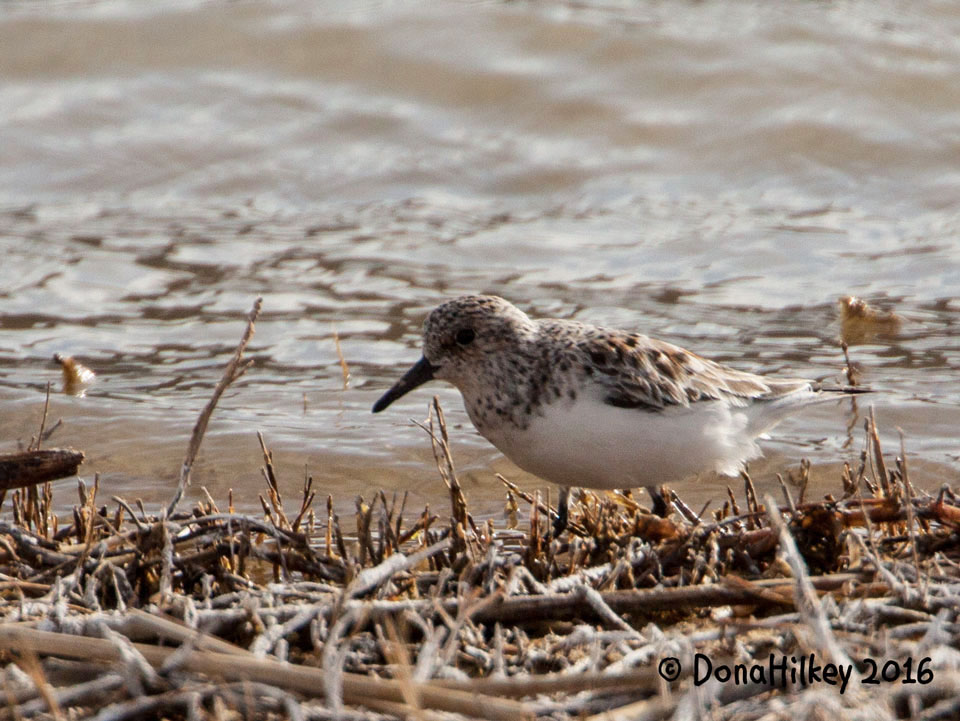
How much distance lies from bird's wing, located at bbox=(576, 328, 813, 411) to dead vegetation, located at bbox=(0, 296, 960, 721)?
433 millimetres

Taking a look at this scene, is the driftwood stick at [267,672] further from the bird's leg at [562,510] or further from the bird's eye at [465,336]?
the bird's eye at [465,336]

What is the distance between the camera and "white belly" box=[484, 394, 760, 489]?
4.36 m

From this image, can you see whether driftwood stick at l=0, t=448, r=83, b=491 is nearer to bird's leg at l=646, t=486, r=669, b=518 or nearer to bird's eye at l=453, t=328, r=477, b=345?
bird's eye at l=453, t=328, r=477, b=345

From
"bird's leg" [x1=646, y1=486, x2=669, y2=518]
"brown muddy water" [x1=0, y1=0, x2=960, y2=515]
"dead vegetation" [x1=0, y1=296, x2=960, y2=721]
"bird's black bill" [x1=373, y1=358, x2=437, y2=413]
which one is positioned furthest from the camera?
"brown muddy water" [x1=0, y1=0, x2=960, y2=515]

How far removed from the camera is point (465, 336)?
482 centimetres

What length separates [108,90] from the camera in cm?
1284

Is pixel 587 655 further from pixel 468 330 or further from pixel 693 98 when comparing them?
pixel 693 98

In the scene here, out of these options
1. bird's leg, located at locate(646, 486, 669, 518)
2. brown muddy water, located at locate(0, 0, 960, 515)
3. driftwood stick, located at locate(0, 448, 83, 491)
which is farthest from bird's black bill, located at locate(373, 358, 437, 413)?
driftwood stick, located at locate(0, 448, 83, 491)

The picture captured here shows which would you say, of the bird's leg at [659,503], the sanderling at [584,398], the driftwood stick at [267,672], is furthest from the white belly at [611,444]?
the driftwood stick at [267,672]

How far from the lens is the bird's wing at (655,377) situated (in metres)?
4.62

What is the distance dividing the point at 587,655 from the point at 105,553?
1.47 m

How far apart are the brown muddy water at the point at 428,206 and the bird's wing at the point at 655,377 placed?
1.26m

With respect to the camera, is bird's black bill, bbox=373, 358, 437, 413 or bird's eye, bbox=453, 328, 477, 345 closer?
bird's eye, bbox=453, 328, 477, 345

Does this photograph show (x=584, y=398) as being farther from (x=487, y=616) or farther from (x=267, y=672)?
(x=267, y=672)
